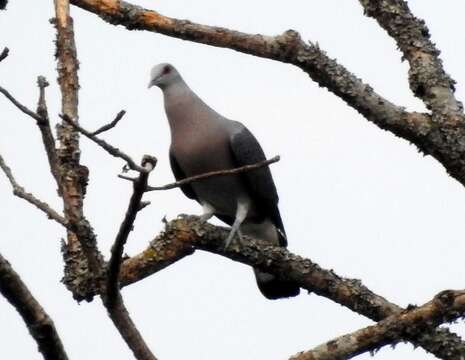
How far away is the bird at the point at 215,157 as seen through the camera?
6434 millimetres

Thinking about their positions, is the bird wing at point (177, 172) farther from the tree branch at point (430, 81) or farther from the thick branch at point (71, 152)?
the tree branch at point (430, 81)

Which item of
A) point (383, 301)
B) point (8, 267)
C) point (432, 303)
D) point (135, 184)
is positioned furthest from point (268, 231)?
point (8, 267)

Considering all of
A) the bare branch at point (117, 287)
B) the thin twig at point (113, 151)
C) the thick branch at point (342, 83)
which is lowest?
the bare branch at point (117, 287)

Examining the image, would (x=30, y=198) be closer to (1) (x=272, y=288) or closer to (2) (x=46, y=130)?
(2) (x=46, y=130)

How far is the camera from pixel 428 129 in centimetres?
421

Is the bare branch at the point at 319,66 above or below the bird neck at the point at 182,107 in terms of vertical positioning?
below

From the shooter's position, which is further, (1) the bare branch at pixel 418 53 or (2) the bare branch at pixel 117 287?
(1) the bare branch at pixel 418 53

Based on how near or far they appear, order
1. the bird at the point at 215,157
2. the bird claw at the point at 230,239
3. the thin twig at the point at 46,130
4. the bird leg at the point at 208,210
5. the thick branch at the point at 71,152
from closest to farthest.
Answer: the thin twig at the point at 46,130 → the thick branch at the point at 71,152 → the bird claw at the point at 230,239 → the bird at the point at 215,157 → the bird leg at the point at 208,210

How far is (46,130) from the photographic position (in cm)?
345

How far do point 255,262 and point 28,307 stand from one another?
242cm

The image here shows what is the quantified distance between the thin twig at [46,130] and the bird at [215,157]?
2573 millimetres

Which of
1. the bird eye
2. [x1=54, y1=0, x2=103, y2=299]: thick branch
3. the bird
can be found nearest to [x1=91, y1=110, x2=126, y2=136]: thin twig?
[x1=54, y1=0, x2=103, y2=299]: thick branch

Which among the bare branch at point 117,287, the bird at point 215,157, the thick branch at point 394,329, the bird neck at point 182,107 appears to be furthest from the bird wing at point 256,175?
the bare branch at point 117,287

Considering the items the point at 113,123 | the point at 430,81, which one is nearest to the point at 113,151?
the point at 113,123
